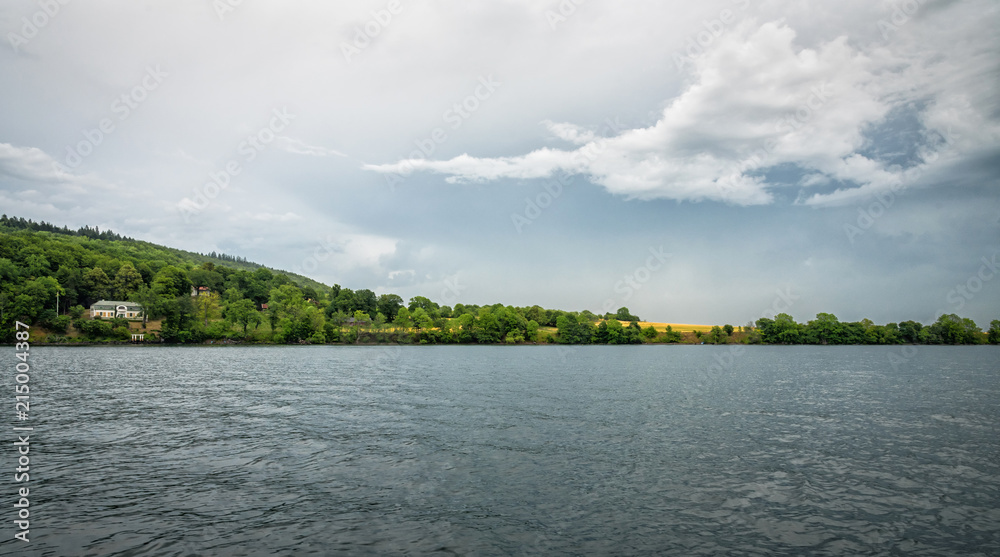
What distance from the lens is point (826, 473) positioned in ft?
73.1

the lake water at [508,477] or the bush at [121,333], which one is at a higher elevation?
the bush at [121,333]

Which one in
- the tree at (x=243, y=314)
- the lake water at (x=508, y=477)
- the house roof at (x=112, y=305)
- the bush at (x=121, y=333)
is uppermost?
the house roof at (x=112, y=305)

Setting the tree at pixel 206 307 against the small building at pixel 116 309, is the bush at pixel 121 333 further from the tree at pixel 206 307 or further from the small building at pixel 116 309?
the small building at pixel 116 309

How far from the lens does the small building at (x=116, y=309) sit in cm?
19100

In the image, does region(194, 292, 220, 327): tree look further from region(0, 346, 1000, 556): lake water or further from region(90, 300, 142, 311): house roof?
region(0, 346, 1000, 556): lake water

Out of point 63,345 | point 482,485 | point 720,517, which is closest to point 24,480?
point 482,485

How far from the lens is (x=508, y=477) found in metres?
21.5

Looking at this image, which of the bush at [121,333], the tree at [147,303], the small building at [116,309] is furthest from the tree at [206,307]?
the small building at [116,309]

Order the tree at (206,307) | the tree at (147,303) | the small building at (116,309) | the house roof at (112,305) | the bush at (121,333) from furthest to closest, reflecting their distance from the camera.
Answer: the house roof at (112,305) → the small building at (116,309) → the tree at (206,307) → the tree at (147,303) → the bush at (121,333)

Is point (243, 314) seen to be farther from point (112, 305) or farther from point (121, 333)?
point (112, 305)

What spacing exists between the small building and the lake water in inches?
7345

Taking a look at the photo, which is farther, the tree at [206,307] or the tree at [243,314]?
the tree at [243,314]

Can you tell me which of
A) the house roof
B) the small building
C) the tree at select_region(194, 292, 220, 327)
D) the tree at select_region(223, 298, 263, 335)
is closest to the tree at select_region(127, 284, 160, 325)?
the house roof

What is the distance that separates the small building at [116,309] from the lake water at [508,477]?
186556 mm
